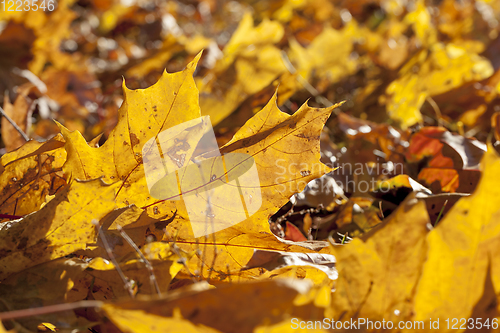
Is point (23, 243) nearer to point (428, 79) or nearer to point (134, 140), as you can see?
point (134, 140)

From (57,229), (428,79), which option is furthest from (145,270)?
(428,79)

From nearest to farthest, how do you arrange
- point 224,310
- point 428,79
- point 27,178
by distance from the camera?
point 224,310 < point 27,178 < point 428,79

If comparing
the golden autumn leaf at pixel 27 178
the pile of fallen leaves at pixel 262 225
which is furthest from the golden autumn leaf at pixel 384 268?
the golden autumn leaf at pixel 27 178

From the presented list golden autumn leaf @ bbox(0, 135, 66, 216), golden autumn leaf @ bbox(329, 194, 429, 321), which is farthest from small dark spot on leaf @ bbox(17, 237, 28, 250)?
golden autumn leaf @ bbox(329, 194, 429, 321)

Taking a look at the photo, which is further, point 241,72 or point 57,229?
point 241,72

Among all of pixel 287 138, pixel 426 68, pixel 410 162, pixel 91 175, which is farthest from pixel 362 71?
pixel 91 175

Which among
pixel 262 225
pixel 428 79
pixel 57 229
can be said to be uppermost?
pixel 57 229

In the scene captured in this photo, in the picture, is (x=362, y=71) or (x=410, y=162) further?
(x=362, y=71)

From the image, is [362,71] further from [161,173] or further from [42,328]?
[42,328]

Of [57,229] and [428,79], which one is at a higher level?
[57,229]

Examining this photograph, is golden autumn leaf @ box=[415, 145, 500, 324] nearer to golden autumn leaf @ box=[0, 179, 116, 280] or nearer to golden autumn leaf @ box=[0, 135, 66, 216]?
golden autumn leaf @ box=[0, 179, 116, 280]

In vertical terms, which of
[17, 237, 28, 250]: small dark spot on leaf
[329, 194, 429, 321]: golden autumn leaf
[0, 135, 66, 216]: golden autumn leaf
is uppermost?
[0, 135, 66, 216]: golden autumn leaf
